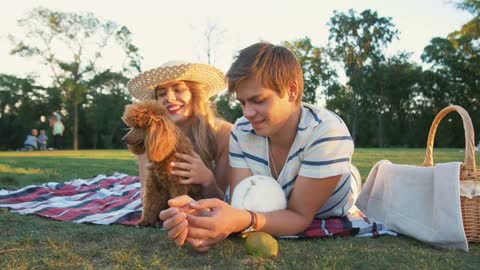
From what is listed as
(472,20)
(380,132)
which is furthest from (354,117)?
(472,20)

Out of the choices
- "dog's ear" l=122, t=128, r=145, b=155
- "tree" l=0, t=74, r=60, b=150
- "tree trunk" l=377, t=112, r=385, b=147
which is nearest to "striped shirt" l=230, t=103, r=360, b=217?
"dog's ear" l=122, t=128, r=145, b=155

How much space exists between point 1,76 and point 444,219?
44312 mm

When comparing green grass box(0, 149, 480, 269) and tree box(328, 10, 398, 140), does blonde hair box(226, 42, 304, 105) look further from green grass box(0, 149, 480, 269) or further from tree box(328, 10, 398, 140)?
tree box(328, 10, 398, 140)

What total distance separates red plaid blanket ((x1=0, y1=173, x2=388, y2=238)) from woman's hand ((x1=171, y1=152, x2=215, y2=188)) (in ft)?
1.94

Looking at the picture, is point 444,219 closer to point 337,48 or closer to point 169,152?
point 169,152

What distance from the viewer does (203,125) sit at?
3812 mm

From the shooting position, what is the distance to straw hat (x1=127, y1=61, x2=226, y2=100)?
12.6 feet

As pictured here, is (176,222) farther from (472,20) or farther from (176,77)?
(472,20)

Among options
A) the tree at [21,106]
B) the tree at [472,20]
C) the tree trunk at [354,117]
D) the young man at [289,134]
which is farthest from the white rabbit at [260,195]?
the tree at [21,106]

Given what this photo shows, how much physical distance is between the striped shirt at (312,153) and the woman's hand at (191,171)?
344 mm

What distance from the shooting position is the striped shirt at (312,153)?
261cm

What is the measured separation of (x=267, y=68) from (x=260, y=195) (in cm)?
76

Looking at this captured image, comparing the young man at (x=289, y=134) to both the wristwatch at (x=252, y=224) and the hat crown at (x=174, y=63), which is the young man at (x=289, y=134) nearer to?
the wristwatch at (x=252, y=224)

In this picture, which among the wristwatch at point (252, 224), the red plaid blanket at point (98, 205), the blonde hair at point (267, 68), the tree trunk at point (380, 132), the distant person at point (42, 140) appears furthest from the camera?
the tree trunk at point (380, 132)
